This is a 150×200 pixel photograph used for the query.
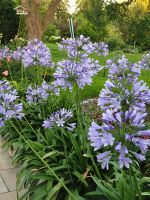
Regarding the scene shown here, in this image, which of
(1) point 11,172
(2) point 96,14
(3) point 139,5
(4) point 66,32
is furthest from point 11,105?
(3) point 139,5

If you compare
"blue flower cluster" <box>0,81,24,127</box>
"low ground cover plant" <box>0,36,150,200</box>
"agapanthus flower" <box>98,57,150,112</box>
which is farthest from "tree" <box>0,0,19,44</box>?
"agapanthus flower" <box>98,57,150,112</box>

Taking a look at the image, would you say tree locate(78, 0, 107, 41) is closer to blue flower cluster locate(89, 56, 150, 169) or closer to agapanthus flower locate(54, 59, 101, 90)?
agapanthus flower locate(54, 59, 101, 90)

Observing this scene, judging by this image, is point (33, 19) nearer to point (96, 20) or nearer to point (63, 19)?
point (96, 20)

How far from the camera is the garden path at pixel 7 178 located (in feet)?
13.9

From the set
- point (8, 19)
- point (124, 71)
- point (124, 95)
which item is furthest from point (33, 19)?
point (124, 95)

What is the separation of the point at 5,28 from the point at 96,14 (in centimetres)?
1120

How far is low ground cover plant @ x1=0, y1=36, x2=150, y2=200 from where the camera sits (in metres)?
2.12

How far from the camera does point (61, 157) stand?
13.5 feet

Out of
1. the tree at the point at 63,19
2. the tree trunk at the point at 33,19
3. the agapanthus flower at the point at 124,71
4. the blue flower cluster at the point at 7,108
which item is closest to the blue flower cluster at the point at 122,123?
the agapanthus flower at the point at 124,71

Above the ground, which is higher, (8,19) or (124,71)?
(124,71)

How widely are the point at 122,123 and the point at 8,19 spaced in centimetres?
1791

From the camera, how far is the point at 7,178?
471 centimetres

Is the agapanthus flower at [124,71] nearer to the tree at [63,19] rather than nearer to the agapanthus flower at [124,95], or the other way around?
the agapanthus flower at [124,95]

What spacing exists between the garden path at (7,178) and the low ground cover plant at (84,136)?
0.15 meters
